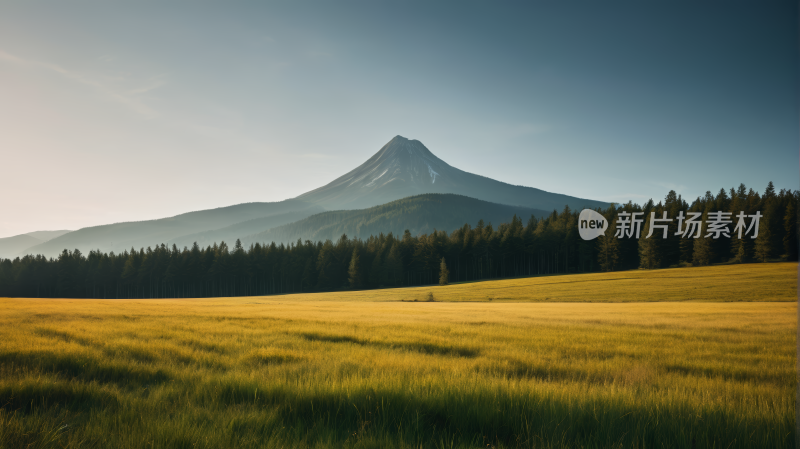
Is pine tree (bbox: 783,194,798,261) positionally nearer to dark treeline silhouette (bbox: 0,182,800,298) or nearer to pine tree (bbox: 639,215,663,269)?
dark treeline silhouette (bbox: 0,182,800,298)

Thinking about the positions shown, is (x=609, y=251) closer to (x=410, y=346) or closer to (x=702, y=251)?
(x=702, y=251)

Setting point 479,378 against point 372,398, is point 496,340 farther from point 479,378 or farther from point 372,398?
point 372,398

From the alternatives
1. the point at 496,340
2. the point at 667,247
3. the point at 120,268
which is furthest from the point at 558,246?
the point at 120,268

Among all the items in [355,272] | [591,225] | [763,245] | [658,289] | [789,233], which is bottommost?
[658,289]

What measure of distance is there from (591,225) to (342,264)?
71.2 m

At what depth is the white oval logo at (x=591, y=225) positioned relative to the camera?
93375 millimetres

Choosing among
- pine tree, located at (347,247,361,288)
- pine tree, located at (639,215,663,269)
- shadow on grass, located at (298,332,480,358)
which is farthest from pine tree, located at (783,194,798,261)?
shadow on grass, located at (298,332,480,358)

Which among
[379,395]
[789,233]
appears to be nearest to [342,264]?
[379,395]

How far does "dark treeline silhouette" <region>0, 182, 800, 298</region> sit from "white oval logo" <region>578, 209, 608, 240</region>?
1819 millimetres

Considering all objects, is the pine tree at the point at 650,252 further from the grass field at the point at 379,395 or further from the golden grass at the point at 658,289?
the grass field at the point at 379,395

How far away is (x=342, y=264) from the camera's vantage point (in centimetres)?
10062

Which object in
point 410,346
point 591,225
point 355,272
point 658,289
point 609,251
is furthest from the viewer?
point 591,225

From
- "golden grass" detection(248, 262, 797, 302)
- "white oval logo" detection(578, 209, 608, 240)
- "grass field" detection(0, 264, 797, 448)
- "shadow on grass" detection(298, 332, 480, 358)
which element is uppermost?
"white oval logo" detection(578, 209, 608, 240)

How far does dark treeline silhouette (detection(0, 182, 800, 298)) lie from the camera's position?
313ft
